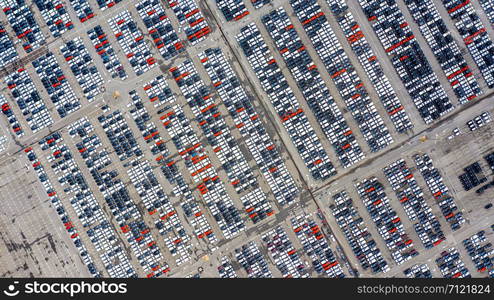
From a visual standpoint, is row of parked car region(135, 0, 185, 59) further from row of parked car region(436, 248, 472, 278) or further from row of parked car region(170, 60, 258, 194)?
row of parked car region(436, 248, 472, 278)

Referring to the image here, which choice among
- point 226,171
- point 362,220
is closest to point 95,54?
point 226,171

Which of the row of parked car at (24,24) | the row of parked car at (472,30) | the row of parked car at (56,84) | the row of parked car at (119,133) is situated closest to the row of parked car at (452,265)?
the row of parked car at (472,30)

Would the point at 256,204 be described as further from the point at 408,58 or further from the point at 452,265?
the point at 408,58

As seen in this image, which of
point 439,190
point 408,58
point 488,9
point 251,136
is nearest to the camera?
point 488,9

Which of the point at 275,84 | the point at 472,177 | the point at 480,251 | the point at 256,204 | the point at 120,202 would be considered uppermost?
the point at 275,84

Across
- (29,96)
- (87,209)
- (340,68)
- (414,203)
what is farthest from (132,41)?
(414,203)

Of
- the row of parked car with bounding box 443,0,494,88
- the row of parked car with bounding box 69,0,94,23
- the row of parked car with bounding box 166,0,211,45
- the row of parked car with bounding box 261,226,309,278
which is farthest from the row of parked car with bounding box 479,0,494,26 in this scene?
the row of parked car with bounding box 69,0,94,23
